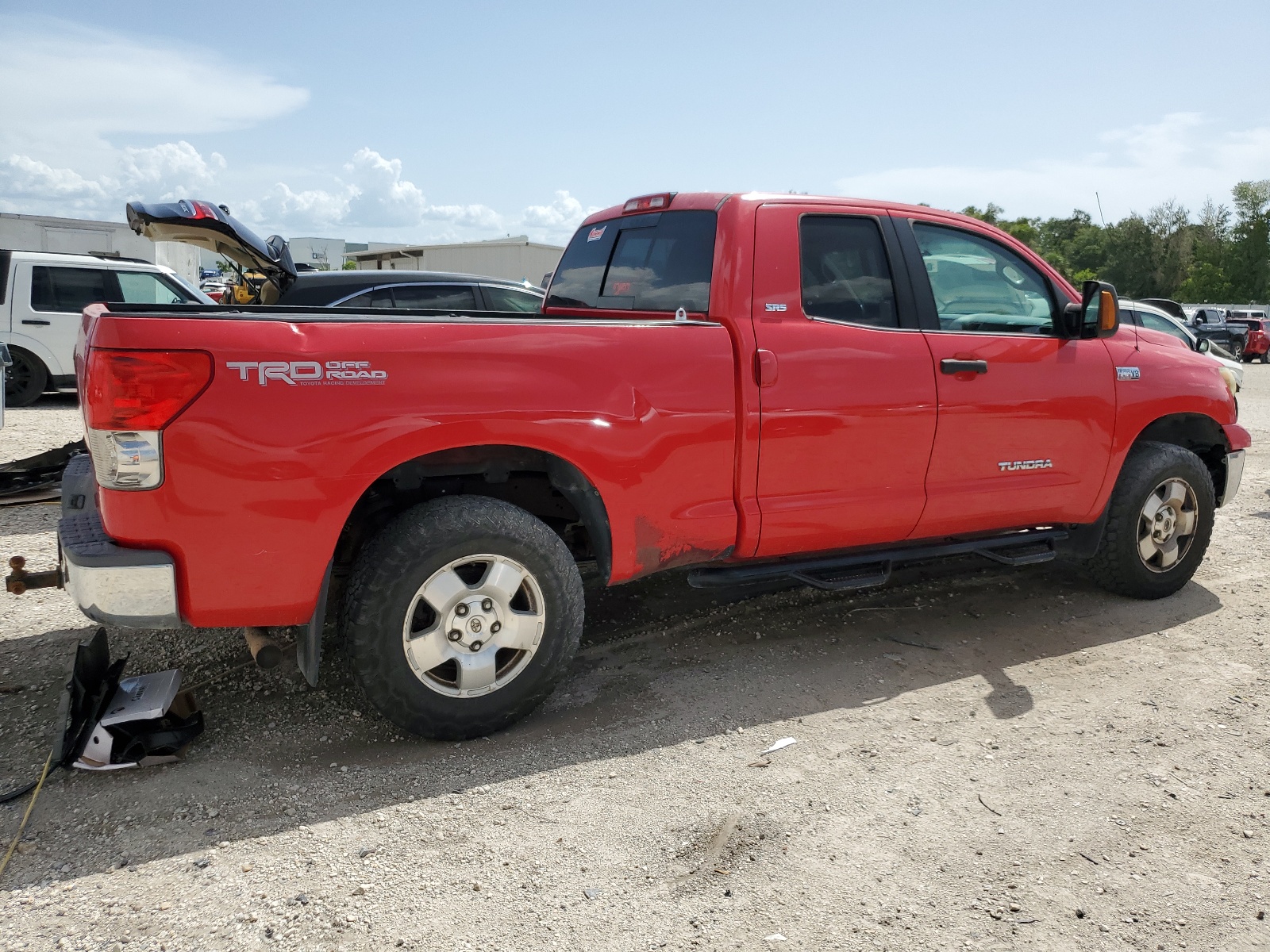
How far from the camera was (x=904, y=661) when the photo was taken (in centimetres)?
445

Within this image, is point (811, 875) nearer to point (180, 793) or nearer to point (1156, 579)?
point (180, 793)

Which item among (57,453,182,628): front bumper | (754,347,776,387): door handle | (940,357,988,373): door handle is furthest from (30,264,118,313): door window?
(940,357,988,373): door handle

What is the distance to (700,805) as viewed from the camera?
3.17 meters

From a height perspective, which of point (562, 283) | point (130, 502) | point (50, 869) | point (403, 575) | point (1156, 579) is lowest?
point (50, 869)

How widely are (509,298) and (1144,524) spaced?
614 centimetres

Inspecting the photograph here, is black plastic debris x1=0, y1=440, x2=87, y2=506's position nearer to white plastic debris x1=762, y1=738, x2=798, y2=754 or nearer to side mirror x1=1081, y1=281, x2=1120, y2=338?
white plastic debris x1=762, y1=738, x2=798, y2=754

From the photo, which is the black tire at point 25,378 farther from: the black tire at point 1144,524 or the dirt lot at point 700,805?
the black tire at point 1144,524

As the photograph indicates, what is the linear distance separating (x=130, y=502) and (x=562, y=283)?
258 centimetres

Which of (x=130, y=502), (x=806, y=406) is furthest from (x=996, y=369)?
(x=130, y=502)

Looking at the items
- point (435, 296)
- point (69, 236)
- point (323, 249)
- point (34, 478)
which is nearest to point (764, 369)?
point (34, 478)

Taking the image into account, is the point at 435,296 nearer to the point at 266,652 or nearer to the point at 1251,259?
the point at 266,652

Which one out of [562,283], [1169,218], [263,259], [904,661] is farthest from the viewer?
[1169,218]

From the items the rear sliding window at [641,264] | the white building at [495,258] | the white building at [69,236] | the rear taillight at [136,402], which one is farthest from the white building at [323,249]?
the rear taillight at [136,402]

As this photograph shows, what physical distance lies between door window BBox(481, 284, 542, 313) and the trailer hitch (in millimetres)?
6314
